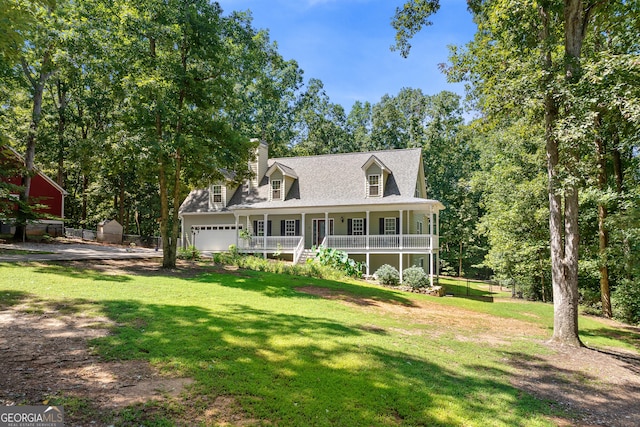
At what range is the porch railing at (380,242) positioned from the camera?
2119 cm

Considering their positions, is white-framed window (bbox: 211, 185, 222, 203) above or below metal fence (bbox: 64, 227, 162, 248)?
above

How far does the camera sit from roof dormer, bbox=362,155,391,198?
23.0 metres

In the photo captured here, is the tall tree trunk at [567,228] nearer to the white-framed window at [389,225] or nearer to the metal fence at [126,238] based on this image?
the white-framed window at [389,225]

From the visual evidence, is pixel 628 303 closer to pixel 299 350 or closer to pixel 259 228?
pixel 299 350

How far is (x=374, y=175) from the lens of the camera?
23375 mm

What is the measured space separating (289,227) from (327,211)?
338 centimetres

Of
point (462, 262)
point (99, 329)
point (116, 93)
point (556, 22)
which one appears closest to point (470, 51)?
point (556, 22)

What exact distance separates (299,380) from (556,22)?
484 inches

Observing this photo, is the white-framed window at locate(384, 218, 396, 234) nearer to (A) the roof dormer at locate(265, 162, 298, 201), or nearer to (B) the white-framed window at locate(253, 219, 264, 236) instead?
(A) the roof dormer at locate(265, 162, 298, 201)

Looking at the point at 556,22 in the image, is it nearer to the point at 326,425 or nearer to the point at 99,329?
the point at 326,425

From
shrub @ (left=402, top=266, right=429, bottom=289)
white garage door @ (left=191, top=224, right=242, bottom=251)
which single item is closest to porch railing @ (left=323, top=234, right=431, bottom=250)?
shrub @ (left=402, top=266, right=429, bottom=289)

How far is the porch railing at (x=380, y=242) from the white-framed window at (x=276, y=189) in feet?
16.4

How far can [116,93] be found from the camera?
1498 centimetres

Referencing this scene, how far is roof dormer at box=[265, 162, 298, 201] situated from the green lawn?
13.3m
